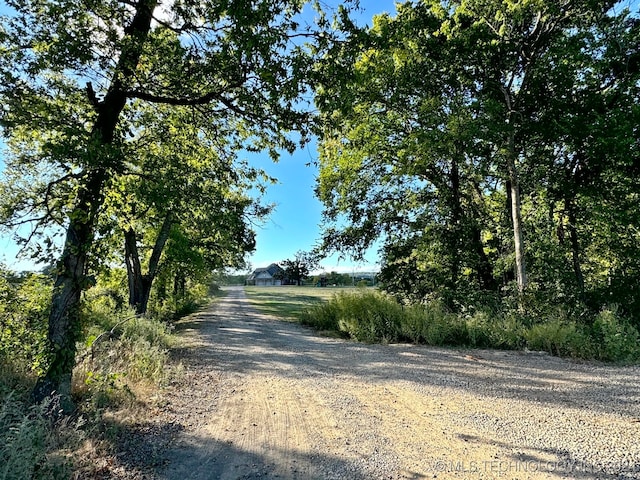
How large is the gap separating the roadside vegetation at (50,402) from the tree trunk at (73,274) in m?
0.12

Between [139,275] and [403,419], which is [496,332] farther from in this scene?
[139,275]

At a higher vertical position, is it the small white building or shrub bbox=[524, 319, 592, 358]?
the small white building

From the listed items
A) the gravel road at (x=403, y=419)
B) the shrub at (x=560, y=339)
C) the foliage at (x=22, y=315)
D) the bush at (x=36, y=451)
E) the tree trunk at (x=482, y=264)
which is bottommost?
the gravel road at (x=403, y=419)

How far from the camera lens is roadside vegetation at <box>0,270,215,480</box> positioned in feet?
8.73

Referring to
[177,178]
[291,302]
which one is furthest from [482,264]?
[291,302]

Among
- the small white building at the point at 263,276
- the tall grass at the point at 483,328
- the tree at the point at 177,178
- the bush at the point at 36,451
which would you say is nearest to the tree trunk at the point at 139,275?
the tree at the point at 177,178

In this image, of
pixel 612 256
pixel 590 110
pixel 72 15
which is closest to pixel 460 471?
pixel 72 15

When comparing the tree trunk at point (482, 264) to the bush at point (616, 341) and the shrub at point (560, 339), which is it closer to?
the shrub at point (560, 339)

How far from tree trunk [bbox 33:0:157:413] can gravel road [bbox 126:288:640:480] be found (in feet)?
4.02

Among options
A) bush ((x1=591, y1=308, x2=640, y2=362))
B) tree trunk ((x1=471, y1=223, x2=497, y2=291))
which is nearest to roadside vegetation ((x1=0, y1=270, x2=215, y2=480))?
bush ((x1=591, y1=308, x2=640, y2=362))

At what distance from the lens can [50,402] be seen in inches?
144

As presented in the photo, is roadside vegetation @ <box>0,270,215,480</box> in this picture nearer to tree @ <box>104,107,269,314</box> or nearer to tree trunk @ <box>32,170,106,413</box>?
tree trunk @ <box>32,170,106,413</box>

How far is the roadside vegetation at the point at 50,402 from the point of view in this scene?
266 cm

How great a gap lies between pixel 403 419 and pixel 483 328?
211 inches
